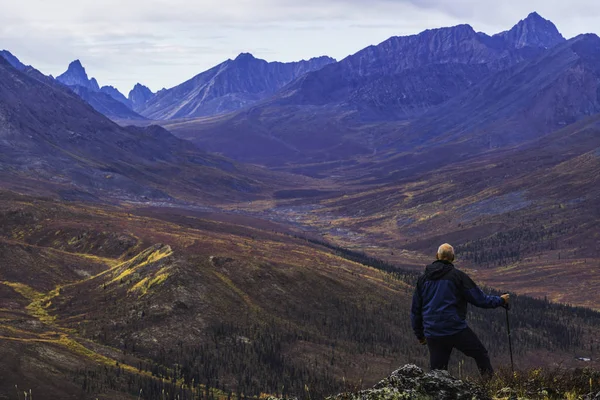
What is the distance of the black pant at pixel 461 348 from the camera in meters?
16.9

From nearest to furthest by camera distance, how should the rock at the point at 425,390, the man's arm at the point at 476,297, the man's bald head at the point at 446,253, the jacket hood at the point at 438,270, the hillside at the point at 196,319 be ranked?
1. the rock at the point at 425,390
2. the man's arm at the point at 476,297
3. the jacket hood at the point at 438,270
4. the man's bald head at the point at 446,253
5. the hillside at the point at 196,319

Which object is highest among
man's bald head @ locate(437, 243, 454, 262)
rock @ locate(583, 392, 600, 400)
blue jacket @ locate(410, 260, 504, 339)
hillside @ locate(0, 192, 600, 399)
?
man's bald head @ locate(437, 243, 454, 262)

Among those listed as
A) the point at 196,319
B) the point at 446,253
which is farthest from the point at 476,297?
the point at 196,319

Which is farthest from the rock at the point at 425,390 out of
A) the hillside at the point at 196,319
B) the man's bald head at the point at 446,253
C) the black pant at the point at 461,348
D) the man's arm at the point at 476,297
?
the hillside at the point at 196,319

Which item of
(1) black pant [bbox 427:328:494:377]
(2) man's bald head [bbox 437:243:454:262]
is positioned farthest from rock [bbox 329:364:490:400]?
(2) man's bald head [bbox 437:243:454:262]

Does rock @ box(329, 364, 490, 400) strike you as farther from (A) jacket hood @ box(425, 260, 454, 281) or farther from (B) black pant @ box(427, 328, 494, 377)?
(A) jacket hood @ box(425, 260, 454, 281)

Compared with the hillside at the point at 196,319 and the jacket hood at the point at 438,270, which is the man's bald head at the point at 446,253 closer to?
the jacket hood at the point at 438,270

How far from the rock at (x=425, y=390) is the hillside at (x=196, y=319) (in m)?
43.0

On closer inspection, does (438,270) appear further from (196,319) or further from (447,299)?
(196,319)

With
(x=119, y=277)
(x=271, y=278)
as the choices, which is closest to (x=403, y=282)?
(x=271, y=278)

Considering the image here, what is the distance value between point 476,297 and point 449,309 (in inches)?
29.3

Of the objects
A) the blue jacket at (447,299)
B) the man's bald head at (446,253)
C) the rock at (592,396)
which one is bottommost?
the rock at (592,396)

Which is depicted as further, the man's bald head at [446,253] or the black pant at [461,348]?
the man's bald head at [446,253]

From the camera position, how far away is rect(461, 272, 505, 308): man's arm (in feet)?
55.3
